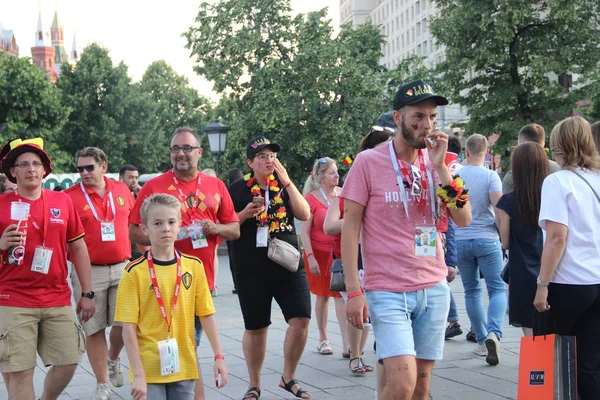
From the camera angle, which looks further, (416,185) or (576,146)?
(576,146)

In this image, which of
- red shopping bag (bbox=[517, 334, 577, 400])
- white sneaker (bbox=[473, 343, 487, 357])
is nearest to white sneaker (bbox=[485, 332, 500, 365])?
white sneaker (bbox=[473, 343, 487, 357])

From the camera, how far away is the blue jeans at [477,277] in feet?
28.9

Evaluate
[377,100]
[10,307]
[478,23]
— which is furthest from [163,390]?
[377,100]

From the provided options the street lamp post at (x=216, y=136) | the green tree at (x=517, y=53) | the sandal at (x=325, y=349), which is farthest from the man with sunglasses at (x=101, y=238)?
the green tree at (x=517, y=53)

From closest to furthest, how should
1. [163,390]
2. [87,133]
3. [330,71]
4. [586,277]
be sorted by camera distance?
1. [163,390]
2. [586,277]
3. [330,71]
4. [87,133]

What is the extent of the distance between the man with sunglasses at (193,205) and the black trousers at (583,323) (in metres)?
2.40

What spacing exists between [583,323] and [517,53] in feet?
113

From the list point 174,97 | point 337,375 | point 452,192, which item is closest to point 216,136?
point 337,375

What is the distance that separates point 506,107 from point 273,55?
1102 cm

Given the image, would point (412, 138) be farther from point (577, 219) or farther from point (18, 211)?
point (18, 211)

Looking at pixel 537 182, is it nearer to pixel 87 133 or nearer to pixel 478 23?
pixel 478 23

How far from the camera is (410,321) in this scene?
4.75 m

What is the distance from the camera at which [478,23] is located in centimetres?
3809

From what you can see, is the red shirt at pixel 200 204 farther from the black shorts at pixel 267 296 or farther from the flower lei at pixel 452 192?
the flower lei at pixel 452 192
